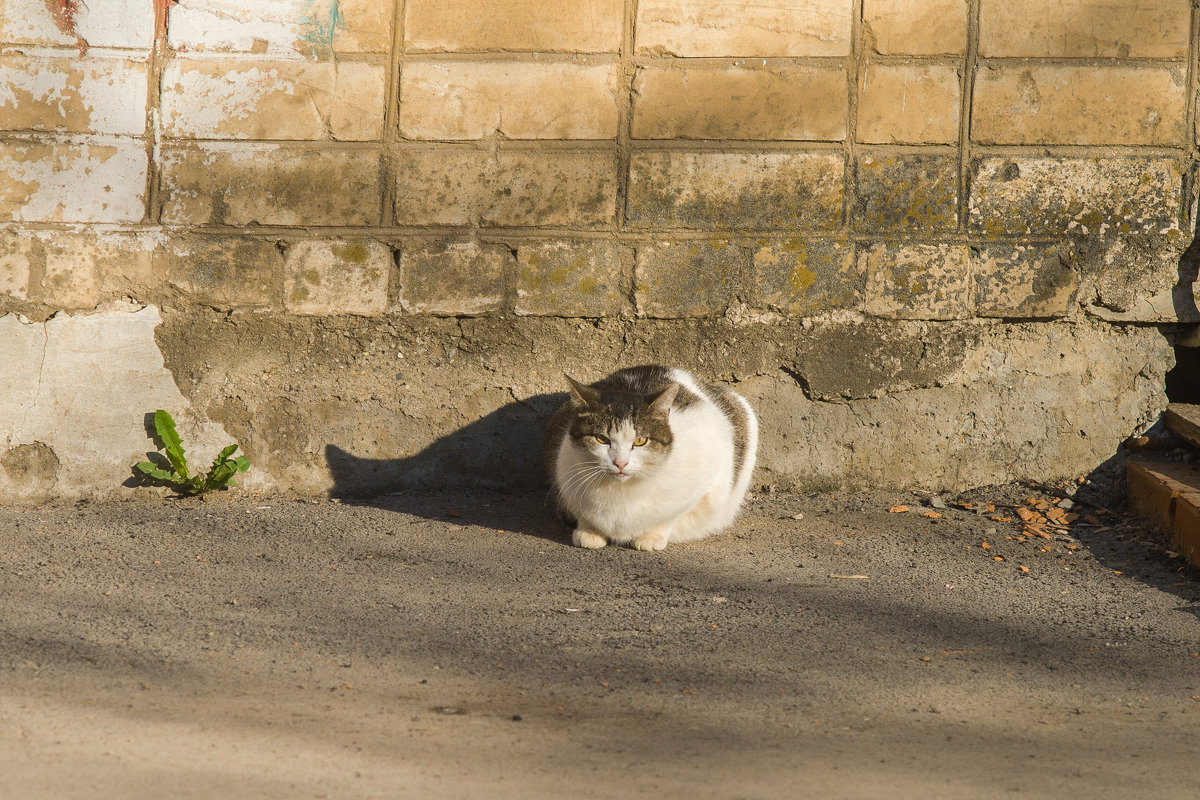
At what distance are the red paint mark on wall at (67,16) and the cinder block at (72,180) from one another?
33cm

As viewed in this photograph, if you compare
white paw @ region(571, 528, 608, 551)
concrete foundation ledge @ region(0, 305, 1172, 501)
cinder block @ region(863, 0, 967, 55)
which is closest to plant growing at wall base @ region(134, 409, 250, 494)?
concrete foundation ledge @ region(0, 305, 1172, 501)

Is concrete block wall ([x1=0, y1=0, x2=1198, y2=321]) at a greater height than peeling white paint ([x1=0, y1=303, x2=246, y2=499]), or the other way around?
concrete block wall ([x1=0, y1=0, x2=1198, y2=321])

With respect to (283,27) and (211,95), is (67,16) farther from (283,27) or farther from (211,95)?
(283,27)

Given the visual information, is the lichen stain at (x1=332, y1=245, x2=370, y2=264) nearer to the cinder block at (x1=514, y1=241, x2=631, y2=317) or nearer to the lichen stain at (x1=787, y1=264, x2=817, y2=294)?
the cinder block at (x1=514, y1=241, x2=631, y2=317)

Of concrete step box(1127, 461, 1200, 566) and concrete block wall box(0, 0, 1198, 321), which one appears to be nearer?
concrete step box(1127, 461, 1200, 566)

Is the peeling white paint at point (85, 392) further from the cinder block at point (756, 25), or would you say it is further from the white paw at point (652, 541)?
the cinder block at point (756, 25)

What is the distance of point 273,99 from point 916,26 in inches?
85.8

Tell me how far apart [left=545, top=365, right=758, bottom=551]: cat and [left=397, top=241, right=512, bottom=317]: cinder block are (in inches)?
22.3

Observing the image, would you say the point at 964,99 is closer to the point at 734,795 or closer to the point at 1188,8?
the point at 1188,8

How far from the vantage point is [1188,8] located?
3.34 meters

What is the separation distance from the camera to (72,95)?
3.37 meters

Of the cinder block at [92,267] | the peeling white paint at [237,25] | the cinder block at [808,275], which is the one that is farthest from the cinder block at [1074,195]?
the cinder block at [92,267]

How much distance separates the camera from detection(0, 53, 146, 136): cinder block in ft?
11.0

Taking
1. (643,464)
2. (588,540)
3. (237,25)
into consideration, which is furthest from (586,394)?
(237,25)
